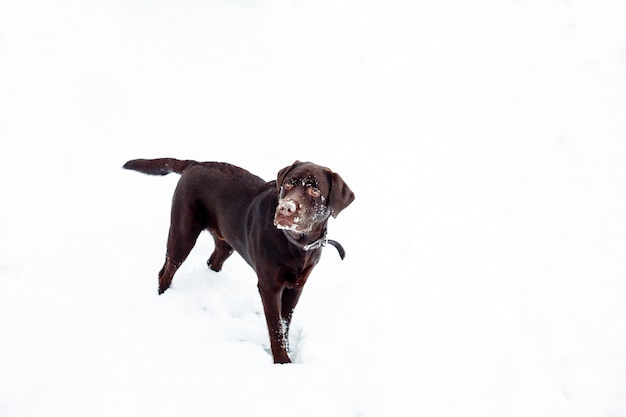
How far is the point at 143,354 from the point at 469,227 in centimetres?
341

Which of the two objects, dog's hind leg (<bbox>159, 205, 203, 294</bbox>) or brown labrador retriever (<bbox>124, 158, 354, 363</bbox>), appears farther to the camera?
dog's hind leg (<bbox>159, 205, 203, 294</bbox>)

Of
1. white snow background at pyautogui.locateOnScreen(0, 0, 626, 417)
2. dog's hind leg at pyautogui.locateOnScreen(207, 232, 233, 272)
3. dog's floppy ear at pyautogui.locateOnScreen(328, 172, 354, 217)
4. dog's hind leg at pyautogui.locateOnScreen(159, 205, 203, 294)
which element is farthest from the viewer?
dog's hind leg at pyautogui.locateOnScreen(207, 232, 233, 272)

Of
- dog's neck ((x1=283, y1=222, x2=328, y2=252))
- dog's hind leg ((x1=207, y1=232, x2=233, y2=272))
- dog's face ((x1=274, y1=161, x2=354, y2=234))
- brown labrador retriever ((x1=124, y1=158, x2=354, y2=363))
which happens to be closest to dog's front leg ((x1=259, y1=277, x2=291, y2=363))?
brown labrador retriever ((x1=124, y1=158, x2=354, y2=363))

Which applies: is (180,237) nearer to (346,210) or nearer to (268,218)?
(268,218)

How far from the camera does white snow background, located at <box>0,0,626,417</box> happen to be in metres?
2.99

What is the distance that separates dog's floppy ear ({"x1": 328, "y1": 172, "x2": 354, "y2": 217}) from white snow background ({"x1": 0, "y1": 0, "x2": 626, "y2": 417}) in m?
1.05

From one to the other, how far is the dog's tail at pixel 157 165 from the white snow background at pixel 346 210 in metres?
0.81

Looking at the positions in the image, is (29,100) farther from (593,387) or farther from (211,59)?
(593,387)

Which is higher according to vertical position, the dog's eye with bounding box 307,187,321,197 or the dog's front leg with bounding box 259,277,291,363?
the dog's eye with bounding box 307,187,321,197

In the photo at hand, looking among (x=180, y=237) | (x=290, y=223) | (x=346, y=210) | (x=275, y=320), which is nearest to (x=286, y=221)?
(x=290, y=223)

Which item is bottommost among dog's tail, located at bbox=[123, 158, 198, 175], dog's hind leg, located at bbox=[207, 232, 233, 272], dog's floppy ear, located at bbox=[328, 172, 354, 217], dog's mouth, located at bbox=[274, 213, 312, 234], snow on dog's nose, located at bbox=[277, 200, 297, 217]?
dog's hind leg, located at bbox=[207, 232, 233, 272]

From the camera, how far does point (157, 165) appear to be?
11.7ft

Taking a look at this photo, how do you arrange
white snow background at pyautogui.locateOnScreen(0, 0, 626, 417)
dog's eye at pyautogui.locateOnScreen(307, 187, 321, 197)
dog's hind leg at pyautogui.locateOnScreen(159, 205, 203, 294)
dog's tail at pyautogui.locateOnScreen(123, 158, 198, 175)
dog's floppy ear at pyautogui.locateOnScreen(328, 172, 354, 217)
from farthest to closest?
dog's tail at pyautogui.locateOnScreen(123, 158, 198, 175) < dog's hind leg at pyautogui.locateOnScreen(159, 205, 203, 294) < white snow background at pyautogui.locateOnScreen(0, 0, 626, 417) < dog's floppy ear at pyautogui.locateOnScreen(328, 172, 354, 217) < dog's eye at pyautogui.locateOnScreen(307, 187, 321, 197)

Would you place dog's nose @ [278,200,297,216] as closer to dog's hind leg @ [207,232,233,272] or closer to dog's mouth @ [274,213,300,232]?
dog's mouth @ [274,213,300,232]
